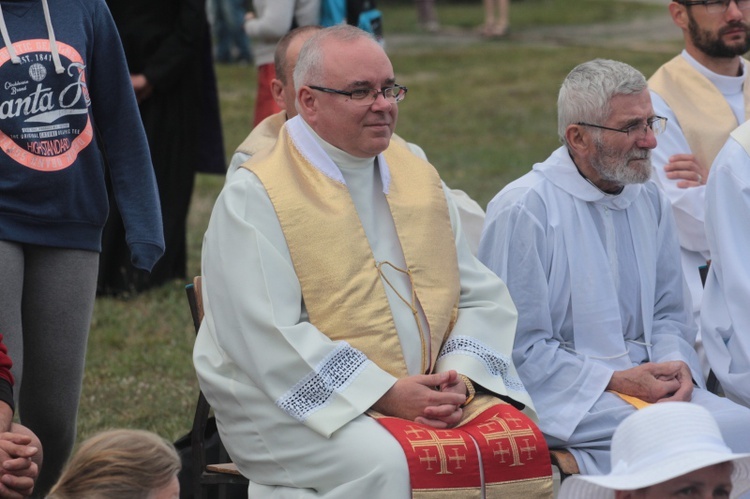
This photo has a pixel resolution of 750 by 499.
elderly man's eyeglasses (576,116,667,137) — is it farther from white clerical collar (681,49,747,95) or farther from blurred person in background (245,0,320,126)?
blurred person in background (245,0,320,126)

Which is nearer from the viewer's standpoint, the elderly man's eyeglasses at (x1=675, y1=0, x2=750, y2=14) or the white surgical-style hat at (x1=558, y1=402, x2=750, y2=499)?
the white surgical-style hat at (x1=558, y1=402, x2=750, y2=499)

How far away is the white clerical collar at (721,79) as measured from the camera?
20.3 ft

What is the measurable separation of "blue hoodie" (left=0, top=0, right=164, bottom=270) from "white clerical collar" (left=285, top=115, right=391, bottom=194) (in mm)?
524

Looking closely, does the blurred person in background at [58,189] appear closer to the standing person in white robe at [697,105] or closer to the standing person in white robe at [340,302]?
the standing person in white robe at [340,302]

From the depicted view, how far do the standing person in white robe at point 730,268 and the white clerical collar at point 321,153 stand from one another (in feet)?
3.87

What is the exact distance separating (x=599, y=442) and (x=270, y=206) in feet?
4.45

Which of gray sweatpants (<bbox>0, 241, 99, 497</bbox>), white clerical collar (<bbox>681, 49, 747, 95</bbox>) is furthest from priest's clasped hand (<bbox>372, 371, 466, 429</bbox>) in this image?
white clerical collar (<bbox>681, 49, 747, 95</bbox>)

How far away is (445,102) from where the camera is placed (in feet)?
53.7

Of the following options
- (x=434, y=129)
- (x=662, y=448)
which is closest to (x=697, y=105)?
(x=662, y=448)

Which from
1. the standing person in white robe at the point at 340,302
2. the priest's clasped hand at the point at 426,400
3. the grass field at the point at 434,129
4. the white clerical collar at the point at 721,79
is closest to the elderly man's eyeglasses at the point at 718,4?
the white clerical collar at the point at 721,79

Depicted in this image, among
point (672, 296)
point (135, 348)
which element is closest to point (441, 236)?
point (672, 296)

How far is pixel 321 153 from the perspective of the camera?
15.1 feet

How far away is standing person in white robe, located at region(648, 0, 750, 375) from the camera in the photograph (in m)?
5.84

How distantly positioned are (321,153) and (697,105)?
7.25 ft
